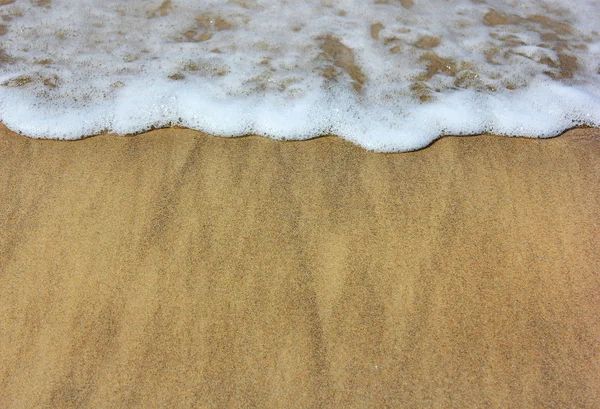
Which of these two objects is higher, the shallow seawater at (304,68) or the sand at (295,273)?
the shallow seawater at (304,68)

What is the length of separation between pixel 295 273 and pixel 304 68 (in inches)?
52.8

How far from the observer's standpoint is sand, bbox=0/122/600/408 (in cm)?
147

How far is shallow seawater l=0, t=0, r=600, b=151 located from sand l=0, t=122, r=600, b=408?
0.48 feet

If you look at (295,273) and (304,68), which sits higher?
(304,68)

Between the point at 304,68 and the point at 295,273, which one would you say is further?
the point at 304,68

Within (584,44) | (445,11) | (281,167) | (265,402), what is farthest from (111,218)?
(584,44)

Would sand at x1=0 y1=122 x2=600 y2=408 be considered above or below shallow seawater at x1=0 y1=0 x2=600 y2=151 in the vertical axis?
below

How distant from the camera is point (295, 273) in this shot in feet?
5.57

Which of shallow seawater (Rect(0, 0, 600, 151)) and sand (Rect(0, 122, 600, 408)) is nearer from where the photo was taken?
sand (Rect(0, 122, 600, 408))

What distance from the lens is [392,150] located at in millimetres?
2117

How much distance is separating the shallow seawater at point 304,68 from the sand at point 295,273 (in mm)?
146

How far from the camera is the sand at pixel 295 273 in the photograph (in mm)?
1470

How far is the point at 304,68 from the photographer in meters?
2.52

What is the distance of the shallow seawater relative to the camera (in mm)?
2215
